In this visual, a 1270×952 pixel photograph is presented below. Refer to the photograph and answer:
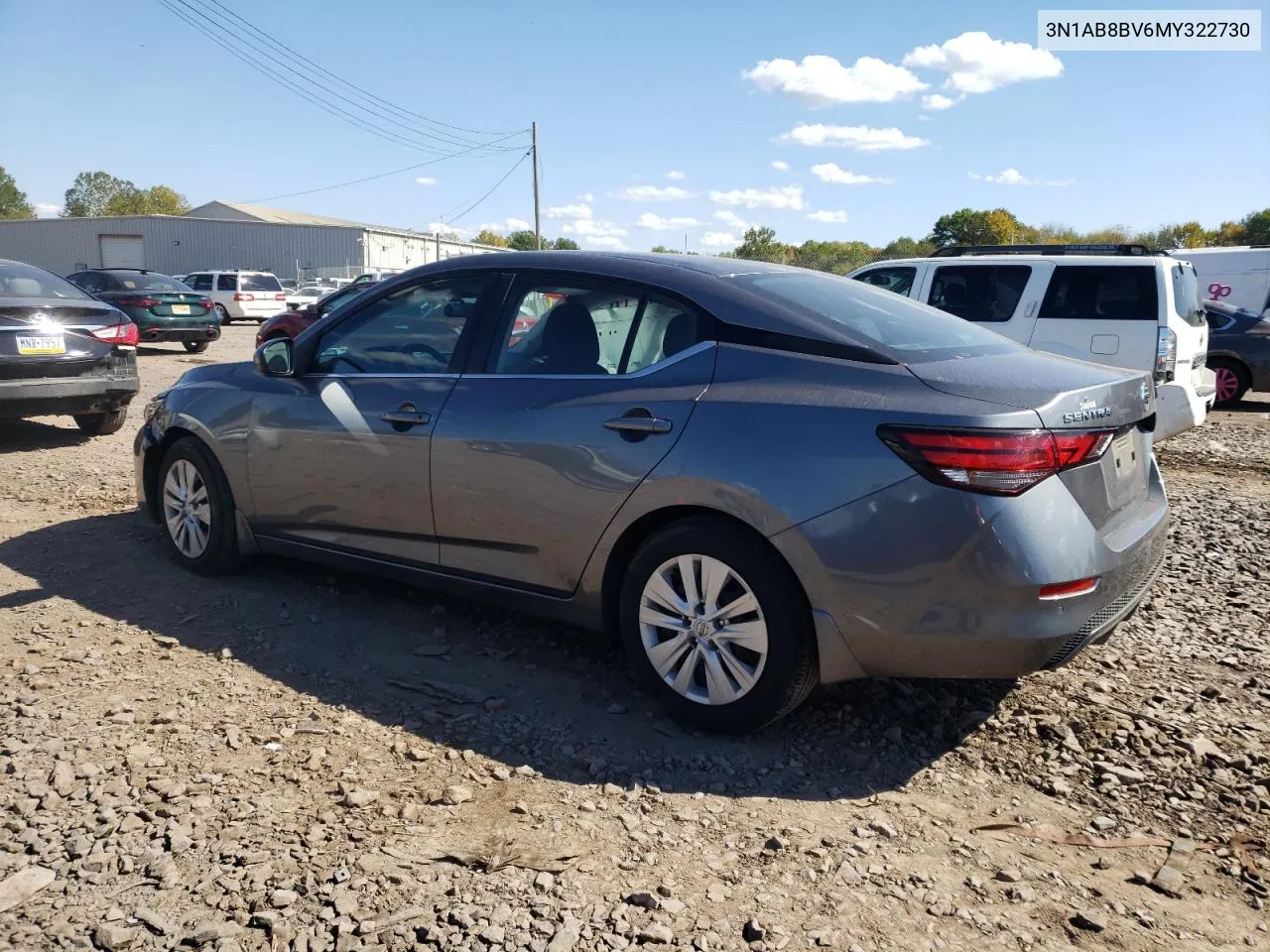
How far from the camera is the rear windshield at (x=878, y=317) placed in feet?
11.2

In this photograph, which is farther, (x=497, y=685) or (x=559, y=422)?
(x=497, y=685)

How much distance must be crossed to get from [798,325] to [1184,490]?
5.37m

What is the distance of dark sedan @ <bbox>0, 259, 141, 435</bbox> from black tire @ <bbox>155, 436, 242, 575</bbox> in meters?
3.55

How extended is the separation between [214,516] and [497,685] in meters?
1.92

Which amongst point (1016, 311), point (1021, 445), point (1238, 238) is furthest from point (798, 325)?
point (1238, 238)

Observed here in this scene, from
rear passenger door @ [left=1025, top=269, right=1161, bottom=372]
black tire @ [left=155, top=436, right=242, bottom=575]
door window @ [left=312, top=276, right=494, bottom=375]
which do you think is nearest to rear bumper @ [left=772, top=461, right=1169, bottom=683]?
door window @ [left=312, top=276, right=494, bottom=375]

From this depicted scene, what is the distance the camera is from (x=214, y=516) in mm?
4875

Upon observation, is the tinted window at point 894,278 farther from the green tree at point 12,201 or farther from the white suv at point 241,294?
the green tree at point 12,201

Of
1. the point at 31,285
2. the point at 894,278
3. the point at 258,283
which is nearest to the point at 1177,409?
the point at 894,278

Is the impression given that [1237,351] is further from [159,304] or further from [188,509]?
[159,304]

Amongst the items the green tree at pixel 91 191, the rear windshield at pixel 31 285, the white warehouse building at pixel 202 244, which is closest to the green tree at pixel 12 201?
the green tree at pixel 91 191

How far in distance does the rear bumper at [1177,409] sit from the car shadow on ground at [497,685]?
4783 millimetres

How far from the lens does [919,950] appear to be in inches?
93.4

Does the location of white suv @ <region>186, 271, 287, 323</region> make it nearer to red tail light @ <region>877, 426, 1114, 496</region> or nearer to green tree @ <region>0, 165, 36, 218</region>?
red tail light @ <region>877, 426, 1114, 496</region>
